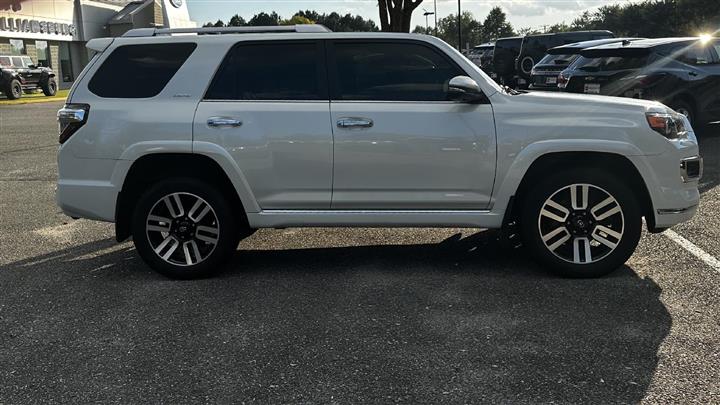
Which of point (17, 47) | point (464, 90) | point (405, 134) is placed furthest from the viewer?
point (17, 47)

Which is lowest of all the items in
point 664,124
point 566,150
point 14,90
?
point 566,150

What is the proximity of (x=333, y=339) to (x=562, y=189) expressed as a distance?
202 centimetres

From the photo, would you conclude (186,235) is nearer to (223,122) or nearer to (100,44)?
(223,122)

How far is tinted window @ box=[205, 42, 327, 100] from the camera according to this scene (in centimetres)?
471

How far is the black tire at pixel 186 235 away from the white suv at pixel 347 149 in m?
0.01

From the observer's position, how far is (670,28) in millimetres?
62781

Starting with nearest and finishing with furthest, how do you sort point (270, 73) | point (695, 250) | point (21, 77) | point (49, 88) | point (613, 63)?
point (270, 73), point (695, 250), point (613, 63), point (21, 77), point (49, 88)

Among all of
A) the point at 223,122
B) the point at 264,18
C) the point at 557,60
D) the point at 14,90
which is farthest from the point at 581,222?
the point at 264,18

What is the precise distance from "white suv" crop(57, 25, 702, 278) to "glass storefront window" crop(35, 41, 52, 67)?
3758 centimetres

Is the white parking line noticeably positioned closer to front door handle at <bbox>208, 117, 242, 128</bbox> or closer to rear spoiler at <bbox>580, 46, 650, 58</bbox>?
front door handle at <bbox>208, 117, 242, 128</bbox>

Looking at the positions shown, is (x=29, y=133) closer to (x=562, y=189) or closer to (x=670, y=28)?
(x=562, y=189)

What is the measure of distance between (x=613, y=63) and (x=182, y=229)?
26.4 feet

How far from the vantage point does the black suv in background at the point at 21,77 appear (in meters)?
27.9

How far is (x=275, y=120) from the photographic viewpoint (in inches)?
180
